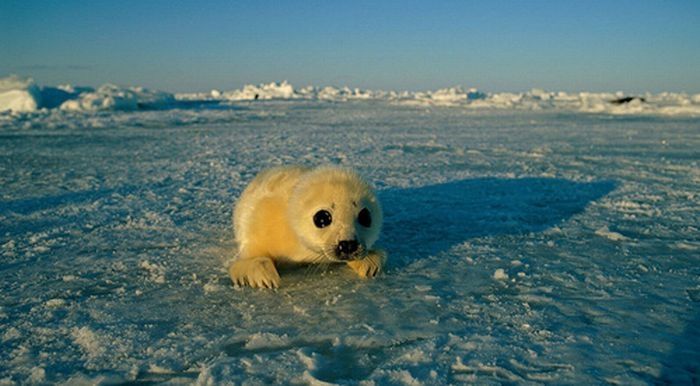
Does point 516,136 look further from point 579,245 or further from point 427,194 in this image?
point 579,245

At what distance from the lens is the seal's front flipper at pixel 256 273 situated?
238 cm

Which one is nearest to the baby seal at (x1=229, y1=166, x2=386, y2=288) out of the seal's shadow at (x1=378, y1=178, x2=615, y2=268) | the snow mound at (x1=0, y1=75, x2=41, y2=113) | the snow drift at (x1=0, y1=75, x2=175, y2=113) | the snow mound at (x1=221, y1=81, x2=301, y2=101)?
the seal's shadow at (x1=378, y1=178, x2=615, y2=268)

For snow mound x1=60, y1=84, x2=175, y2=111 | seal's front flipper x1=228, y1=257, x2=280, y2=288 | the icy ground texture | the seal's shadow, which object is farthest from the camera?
snow mound x1=60, y1=84, x2=175, y2=111

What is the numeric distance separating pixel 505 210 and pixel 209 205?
2194 mm

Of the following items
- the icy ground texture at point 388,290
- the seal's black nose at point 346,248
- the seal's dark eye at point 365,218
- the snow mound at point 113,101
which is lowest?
the icy ground texture at point 388,290

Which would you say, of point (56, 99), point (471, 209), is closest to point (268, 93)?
point (56, 99)

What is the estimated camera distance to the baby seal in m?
2.30

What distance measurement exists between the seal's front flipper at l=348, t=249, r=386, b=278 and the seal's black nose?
11.2 inches

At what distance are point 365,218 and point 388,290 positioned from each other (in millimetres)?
329

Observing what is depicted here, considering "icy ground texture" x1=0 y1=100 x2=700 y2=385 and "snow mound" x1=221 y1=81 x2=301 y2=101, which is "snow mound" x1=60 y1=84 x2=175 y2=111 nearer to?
"icy ground texture" x1=0 y1=100 x2=700 y2=385

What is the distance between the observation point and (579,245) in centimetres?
305

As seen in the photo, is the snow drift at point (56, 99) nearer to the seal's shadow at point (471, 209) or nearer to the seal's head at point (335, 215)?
the seal's shadow at point (471, 209)

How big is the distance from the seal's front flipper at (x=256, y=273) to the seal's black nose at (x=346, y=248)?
0.34 meters

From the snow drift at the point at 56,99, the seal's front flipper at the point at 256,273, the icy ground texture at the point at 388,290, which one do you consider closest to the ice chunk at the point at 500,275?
the icy ground texture at the point at 388,290
